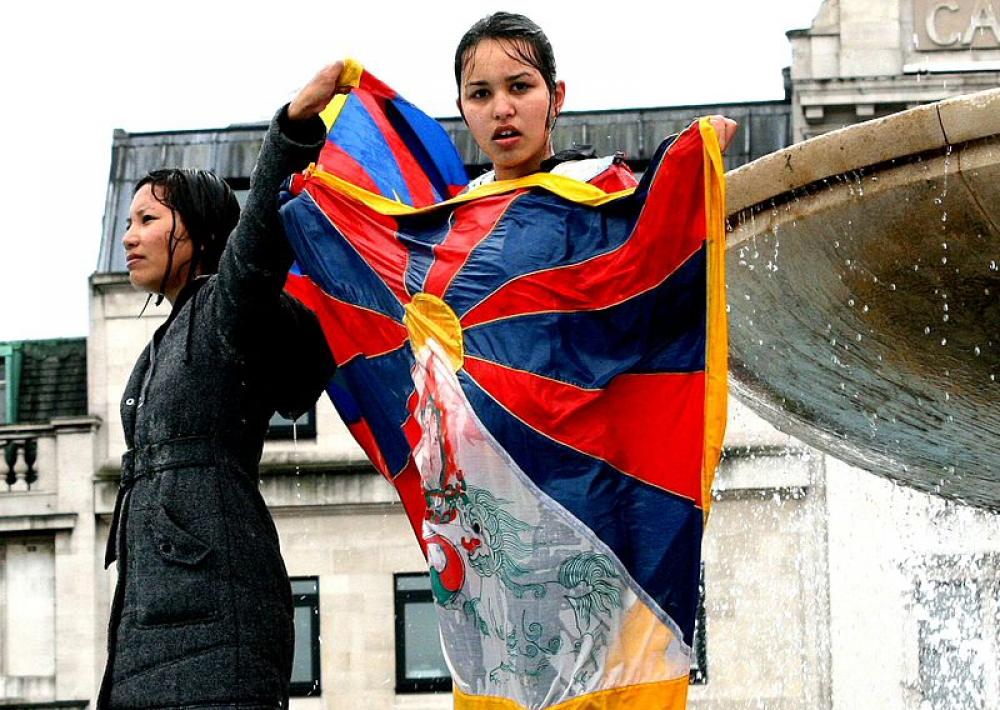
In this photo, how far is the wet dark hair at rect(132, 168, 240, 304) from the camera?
19.1 feet

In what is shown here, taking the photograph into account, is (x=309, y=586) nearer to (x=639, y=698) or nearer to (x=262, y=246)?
(x=262, y=246)

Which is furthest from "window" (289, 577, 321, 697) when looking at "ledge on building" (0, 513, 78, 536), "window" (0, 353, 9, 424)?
"window" (0, 353, 9, 424)

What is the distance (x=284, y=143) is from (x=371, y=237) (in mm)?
409

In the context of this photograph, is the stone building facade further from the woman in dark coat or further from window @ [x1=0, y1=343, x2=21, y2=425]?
the woman in dark coat

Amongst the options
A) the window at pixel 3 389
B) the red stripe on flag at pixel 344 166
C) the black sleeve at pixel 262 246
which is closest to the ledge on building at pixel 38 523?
the window at pixel 3 389

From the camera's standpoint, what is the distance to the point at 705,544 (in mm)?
25656

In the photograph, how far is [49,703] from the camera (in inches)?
1067

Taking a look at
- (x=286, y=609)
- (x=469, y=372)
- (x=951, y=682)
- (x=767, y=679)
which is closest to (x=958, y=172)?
(x=469, y=372)

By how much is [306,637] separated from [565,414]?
22374 mm

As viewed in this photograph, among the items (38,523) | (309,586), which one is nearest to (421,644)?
(309,586)

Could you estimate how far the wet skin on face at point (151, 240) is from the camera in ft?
19.0

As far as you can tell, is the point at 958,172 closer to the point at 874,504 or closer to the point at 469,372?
the point at 469,372

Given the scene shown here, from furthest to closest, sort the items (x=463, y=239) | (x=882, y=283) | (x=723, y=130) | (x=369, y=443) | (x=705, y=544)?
(x=705, y=544)
(x=882, y=283)
(x=369, y=443)
(x=463, y=239)
(x=723, y=130)

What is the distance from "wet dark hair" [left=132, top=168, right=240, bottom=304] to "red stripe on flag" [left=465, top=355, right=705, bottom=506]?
838 mm
